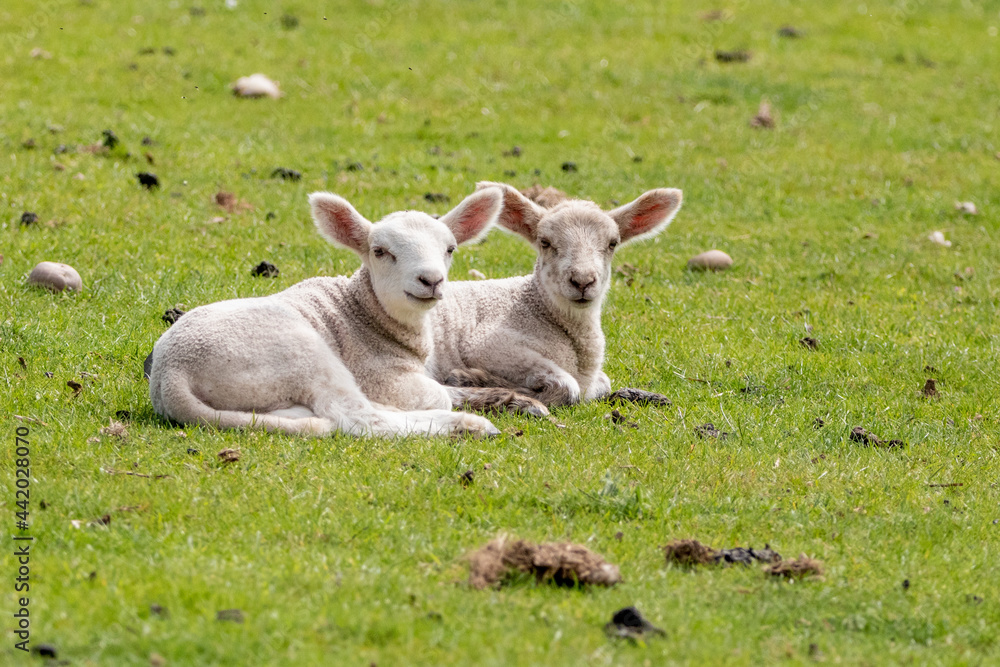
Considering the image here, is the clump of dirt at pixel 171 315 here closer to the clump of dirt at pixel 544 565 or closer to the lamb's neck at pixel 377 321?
the lamb's neck at pixel 377 321

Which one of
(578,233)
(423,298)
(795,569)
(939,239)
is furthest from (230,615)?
(939,239)

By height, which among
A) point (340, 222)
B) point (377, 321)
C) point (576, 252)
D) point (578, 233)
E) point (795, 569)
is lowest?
point (795, 569)

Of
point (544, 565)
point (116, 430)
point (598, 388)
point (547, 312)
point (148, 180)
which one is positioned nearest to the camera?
point (544, 565)

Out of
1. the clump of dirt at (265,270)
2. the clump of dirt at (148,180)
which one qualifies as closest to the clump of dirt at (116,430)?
the clump of dirt at (265,270)

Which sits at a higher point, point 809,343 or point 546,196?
point 546,196

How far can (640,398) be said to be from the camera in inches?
337

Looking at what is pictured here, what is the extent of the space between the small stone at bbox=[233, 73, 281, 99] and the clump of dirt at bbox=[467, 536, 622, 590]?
43.9 feet

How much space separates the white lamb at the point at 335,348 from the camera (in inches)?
288

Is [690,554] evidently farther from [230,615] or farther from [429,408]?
[429,408]

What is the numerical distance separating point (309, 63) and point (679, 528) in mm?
14658

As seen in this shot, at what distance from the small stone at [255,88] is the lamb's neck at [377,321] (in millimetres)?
10271

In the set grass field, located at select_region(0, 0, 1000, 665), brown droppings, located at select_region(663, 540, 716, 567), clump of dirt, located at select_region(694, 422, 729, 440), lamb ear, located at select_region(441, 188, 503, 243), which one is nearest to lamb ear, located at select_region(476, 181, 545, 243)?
lamb ear, located at select_region(441, 188, 503, 243)

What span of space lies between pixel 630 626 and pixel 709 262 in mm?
7833

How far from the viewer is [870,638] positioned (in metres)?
5.27
